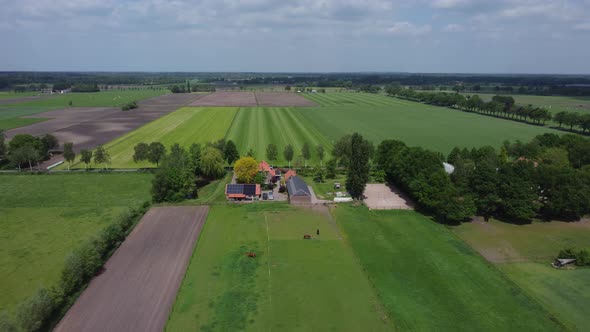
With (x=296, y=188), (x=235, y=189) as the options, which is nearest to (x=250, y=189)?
(x=235, y=189)

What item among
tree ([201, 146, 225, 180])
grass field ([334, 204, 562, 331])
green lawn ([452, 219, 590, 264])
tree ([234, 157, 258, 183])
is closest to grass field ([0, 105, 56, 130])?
tree ([201, 146, 225, 180])

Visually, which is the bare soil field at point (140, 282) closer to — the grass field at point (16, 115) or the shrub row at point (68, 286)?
the shrub row at point (68, 286)

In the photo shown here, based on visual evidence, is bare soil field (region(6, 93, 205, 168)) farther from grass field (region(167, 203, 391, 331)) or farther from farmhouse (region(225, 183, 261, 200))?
grass field (region(167, 203, 391, 331))

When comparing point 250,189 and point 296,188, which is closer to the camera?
point 296,188

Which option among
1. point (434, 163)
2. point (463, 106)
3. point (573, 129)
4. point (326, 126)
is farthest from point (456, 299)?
point (463, 106)

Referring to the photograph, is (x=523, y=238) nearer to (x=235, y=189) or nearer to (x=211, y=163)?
(x=235, y=189)

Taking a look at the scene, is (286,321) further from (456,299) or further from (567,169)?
(567,169)

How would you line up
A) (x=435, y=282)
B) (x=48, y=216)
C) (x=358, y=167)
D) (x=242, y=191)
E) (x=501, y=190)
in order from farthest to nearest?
(x=242, y=191), (x=358, y=167), (x=501, y=190), (x=48, y=216), (x=435, y=282)
